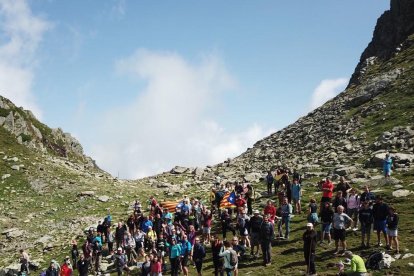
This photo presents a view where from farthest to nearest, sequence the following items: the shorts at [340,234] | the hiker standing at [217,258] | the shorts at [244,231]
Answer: the shorts at [244,231]
the hiker standing at [217,258]
the shorts at [340,234]

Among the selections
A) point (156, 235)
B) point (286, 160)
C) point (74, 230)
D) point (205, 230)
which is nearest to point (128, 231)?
point (156, 235)

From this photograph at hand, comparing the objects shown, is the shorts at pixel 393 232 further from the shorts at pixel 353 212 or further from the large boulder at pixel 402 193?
the large boulder at pixel 402 193

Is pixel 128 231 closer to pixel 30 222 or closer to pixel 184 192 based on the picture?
pixel 30 222

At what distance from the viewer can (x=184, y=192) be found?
51750 millimetres

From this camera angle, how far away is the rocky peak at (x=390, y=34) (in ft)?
283

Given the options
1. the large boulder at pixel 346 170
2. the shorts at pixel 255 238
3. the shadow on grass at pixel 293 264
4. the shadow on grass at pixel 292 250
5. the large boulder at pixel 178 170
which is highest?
the large boulder at pixel 178 170

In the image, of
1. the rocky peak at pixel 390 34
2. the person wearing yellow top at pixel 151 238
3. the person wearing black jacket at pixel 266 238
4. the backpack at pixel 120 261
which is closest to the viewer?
the person wearing black jacket at pixel 266 238

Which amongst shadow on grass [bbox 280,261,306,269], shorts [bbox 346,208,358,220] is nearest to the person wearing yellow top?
shadow on grass [bbox 280,261,306,269]

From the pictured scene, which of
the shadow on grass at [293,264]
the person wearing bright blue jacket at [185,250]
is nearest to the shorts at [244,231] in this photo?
the person wearing bright blue jacket at [185,250]

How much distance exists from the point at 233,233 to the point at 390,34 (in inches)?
3116

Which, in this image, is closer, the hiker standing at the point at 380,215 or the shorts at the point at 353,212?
the hiker standing at the point at 380,215

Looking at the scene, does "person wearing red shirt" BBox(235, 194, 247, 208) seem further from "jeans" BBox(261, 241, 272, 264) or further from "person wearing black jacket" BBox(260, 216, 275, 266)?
"jeans" BBox(261, 241, 272, 264)

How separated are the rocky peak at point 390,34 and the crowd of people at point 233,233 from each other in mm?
58629

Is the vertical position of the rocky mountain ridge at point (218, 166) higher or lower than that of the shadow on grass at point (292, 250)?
higher
